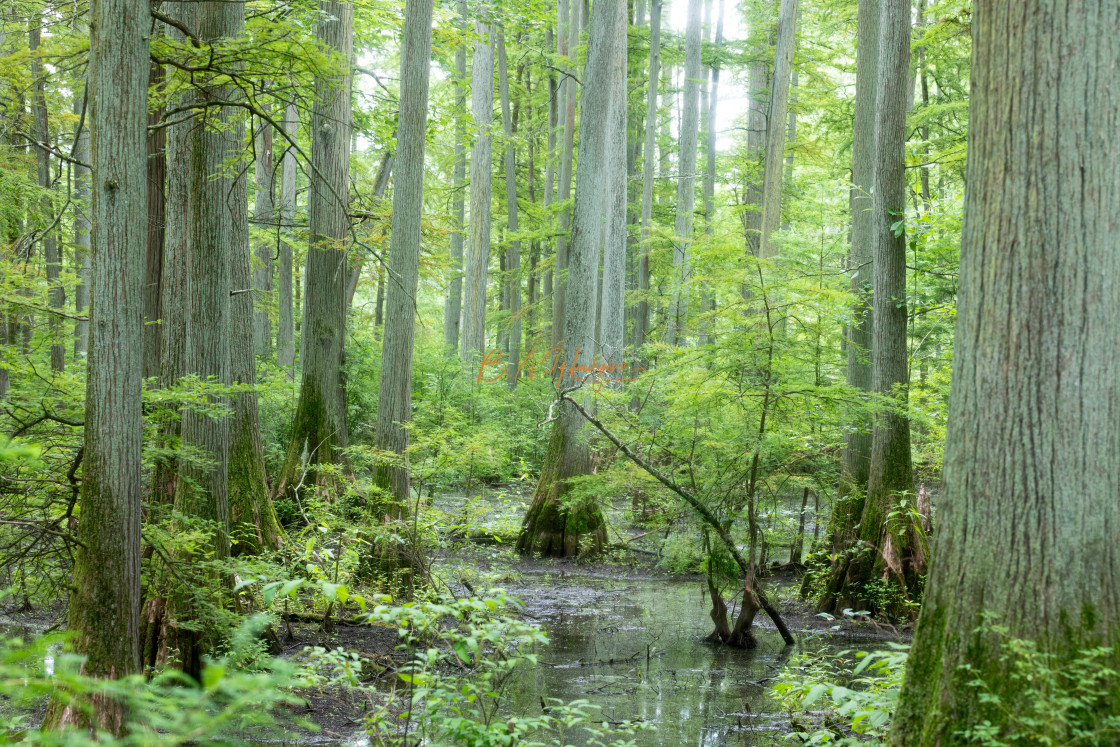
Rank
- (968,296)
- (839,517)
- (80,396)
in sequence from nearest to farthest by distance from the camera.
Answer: (968,296) → (80,396) → (839,517)

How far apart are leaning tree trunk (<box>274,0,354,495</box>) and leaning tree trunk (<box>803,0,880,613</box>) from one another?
6.40 m

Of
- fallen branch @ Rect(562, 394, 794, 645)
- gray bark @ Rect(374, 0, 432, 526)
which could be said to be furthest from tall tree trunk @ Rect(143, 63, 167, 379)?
fallen branch @ Rect(562, 394, 794, 645)

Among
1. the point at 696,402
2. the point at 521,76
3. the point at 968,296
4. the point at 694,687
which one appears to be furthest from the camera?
the point at 521,76

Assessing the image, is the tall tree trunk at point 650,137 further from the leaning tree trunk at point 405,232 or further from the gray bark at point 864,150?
the leaning tree trunk at point 405,232

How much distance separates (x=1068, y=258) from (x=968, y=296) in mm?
404

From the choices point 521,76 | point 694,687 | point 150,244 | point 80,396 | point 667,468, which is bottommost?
point 694,687

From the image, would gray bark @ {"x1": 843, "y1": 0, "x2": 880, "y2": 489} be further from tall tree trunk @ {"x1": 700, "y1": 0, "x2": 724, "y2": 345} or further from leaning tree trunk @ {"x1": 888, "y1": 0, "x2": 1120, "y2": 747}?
leaning tree trunk @ {"x1": 888, "y1": 0, "x2": 1120, "y2": 747}

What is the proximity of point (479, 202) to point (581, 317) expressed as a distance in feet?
28.0

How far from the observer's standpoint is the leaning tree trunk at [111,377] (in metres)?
4.00

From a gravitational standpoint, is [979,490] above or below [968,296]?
below

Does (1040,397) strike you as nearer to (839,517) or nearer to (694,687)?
(694,687)

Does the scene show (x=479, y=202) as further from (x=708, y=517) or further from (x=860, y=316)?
(x=708, y=517)

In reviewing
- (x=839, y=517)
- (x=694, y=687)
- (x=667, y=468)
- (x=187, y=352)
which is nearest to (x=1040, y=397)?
(x=694, y=687)

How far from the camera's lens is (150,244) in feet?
25.7
